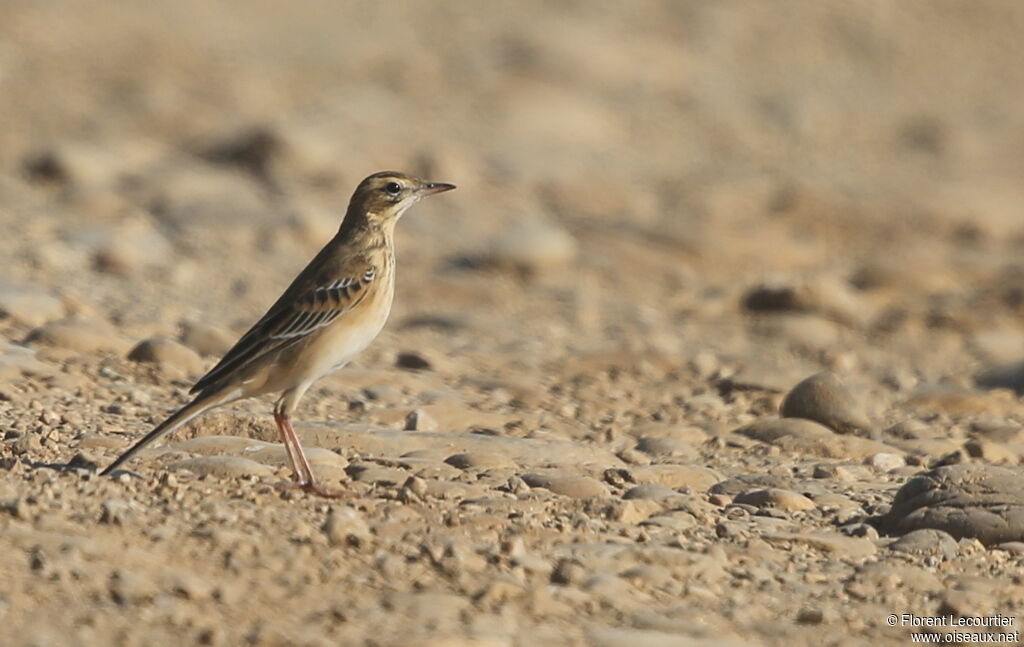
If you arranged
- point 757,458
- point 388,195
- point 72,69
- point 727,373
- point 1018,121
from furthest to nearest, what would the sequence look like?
point 1018,121 < point 72,69 < point 727,373 < point 757,458 < point 388,195

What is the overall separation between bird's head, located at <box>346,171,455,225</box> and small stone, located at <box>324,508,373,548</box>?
223cm

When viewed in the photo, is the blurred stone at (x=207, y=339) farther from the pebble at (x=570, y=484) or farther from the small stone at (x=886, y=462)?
the small stone at (x=886, y=462)

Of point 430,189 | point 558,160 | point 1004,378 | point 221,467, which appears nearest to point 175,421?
point 221,467

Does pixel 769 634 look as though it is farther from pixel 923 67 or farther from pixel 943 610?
pixel 923 67

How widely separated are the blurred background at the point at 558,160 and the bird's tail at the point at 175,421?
12.3 ft

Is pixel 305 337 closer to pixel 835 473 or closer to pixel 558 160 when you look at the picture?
pixel 835 473

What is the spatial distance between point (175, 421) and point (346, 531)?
1197mm

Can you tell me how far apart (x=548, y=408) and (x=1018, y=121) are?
13091 millimetres

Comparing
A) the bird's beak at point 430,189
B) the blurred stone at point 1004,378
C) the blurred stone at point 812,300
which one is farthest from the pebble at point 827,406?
the blurred stone at point 812,300

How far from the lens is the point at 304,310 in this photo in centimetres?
776

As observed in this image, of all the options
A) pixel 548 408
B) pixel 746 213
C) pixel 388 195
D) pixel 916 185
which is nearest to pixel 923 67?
pixel 916 185

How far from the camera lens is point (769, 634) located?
5.98 metres

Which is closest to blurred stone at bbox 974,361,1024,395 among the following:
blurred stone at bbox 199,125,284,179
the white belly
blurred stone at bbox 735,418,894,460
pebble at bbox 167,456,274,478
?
blurred stone at bbox 735,418,894,460

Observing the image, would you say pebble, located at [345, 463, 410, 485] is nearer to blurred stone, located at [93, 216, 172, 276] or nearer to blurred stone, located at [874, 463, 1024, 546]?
blurred stone, located at [874, 463, 1024, 546]
